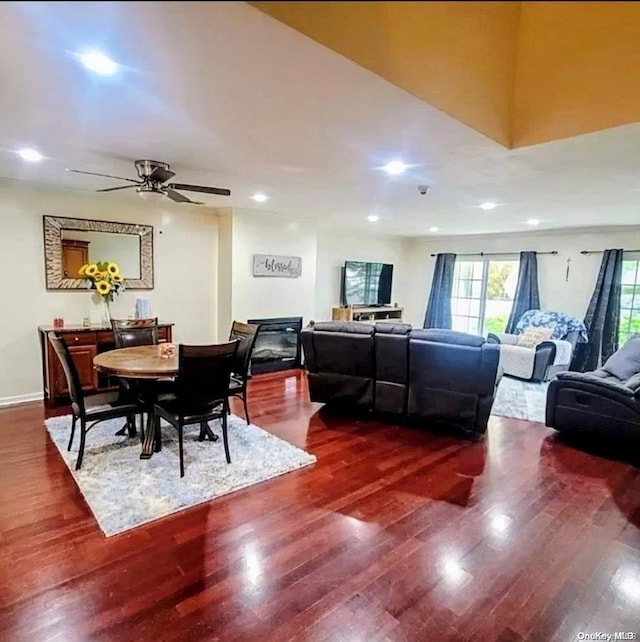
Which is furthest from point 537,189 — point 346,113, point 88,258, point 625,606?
point 88,258

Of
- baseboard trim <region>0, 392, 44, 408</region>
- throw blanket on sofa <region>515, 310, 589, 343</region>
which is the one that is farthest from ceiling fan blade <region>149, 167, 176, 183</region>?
throw blanket on sofa <region>515, 310, 589, 343</region>

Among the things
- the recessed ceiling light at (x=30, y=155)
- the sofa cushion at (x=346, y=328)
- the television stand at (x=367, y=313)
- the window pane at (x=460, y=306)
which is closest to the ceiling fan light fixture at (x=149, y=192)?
the recessed ceiling light at (x=30, y=155)

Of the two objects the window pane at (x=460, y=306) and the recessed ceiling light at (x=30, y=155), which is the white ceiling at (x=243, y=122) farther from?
the window pane at (x=460, y=306)

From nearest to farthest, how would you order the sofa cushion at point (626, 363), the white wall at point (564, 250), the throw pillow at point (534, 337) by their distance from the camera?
the sofa cushion at point (626, 363) < the throw pillow at point (534, 337) < the white wall at point (564, 250)

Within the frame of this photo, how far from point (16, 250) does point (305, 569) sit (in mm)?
4495

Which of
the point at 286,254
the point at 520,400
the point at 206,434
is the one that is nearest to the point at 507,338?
the point at 520,400

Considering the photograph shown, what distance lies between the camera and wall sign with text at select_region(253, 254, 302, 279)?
629 centimetres

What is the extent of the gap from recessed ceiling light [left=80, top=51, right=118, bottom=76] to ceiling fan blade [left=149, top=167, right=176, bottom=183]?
4.82 feet

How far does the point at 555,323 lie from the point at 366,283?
3243mm

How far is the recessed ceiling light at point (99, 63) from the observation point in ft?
5.60

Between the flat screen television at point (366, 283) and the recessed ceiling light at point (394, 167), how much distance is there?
4.16 meters

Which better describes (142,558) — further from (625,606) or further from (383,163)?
(383,163)

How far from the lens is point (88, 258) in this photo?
5.02 meters

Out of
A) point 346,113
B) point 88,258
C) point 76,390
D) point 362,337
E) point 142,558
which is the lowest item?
point 142,558
